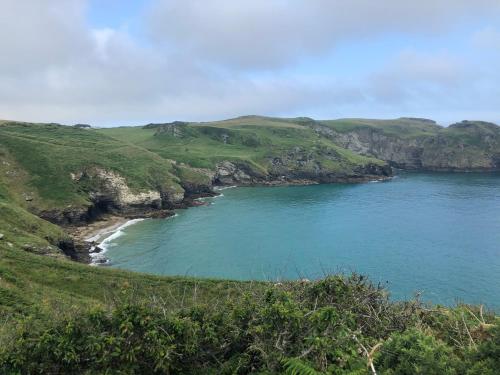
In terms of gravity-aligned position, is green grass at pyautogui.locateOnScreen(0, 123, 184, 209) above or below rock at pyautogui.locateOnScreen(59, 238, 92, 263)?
above

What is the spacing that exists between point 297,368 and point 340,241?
226ft

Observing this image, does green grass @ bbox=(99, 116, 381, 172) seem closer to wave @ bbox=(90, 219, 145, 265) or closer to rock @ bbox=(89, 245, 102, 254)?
wave @ bbox=(90, 219, 145, 265)

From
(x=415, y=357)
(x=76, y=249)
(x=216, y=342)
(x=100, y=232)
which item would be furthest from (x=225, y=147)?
(x=415, y=357)

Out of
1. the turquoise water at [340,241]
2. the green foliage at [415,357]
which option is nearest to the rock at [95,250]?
the turquoise water at [340,241]

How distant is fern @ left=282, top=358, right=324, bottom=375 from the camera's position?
767 centimetres

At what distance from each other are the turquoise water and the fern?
88.5 feet

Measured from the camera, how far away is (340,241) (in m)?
74.4

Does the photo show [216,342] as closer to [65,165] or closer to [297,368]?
[297,368]

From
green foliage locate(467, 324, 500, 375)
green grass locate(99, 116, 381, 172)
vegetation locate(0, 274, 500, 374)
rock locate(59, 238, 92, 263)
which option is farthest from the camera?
green grass locate(99, 116, 381, 172)

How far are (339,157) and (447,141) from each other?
209 feet

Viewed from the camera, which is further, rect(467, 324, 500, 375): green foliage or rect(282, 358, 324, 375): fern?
rect(282, 358, 324, 375): fern

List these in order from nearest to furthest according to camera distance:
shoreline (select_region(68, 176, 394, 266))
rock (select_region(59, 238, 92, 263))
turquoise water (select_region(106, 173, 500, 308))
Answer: turquoise water (select_region(106, 173, 500, 308)) → rock (select_region(59, 238, 92, 263)) → shoreline (select_region(68, 176, 394, 266))

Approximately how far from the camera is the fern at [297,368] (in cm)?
767

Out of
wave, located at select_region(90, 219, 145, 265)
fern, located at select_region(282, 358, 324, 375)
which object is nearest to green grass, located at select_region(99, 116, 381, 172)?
wave, located at select_region(90, 219, 145, 265)
